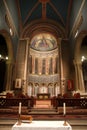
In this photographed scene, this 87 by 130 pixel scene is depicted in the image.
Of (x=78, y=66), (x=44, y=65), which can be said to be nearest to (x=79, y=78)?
(x=78, y=66)

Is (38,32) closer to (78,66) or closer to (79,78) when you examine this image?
(78,66)

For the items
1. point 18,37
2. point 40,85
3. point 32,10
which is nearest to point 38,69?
point 40,85

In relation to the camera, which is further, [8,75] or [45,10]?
[45,10]

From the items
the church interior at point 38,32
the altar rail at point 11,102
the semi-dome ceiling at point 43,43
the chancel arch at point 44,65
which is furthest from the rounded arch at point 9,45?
the semi-dome ceiling at point 43,43

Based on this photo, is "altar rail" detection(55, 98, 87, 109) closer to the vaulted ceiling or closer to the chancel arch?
the vaulted ceiling

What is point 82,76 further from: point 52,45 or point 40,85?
point 52,45

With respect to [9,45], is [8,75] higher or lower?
lower

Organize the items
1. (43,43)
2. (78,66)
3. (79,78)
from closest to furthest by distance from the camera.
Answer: (79,78) < (78,66) < (43,43)

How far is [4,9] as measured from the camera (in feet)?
43.9

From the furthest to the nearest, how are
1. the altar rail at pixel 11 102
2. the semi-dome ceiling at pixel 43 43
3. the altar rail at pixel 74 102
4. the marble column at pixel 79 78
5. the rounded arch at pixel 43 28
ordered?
the semi-dome ceiling at pixel 43 43 → the rounded arch at pixel 43 28 → the marble column at pixel 79 78 → the altar rail at pixel 11 102 → the altar rail at pixel 74 102

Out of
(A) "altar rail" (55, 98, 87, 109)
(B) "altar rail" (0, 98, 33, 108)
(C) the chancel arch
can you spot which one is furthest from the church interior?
(A) "altar rail" (55, 98, 87, 109)

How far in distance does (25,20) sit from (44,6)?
10.1 ft

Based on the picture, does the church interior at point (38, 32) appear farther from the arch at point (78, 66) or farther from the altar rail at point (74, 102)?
the altar rail at point (74, 102)

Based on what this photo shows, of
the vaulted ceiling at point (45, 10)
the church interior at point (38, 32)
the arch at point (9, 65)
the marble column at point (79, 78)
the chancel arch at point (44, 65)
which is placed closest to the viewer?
the church interior at point (38, 32)
